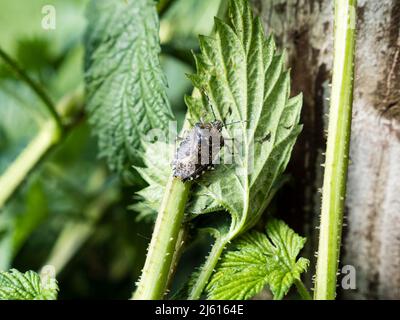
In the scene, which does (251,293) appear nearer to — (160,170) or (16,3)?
(160,170)

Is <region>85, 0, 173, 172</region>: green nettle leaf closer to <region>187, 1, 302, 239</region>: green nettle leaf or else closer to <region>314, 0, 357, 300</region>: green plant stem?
<region>187, 1, 302, 239</region>: green nettle leaf

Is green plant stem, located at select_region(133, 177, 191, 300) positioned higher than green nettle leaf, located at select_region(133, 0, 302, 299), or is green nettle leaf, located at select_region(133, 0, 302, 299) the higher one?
green nettle leaf, located at select_region(133, 0, 302, 299)

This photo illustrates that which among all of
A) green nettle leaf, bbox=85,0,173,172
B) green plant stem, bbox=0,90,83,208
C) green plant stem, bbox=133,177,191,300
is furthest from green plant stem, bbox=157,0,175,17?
→ green plant stem, bbox=133,177,191,300

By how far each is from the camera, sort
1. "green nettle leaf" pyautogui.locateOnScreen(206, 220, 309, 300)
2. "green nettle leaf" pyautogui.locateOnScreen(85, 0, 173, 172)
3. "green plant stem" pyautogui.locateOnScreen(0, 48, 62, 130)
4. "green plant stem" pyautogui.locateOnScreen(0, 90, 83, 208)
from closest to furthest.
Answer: "green nettle leaf" pyautogui.locateOnScreen(206, 220, 309, 300), "green nettle leaf" pyautogui.locateOnScreen(85, 0, 173, 172), "green plant stem" pyautogui.locateOnScreen(0, 48, 62, 130), "green plant stem" pyautogui.locateOnScreen(0, 90, 83, 208)

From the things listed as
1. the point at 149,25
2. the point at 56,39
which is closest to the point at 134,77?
the point at 149,25

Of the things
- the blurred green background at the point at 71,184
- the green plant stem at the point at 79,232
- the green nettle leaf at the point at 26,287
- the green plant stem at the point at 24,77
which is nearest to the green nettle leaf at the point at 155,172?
the green nettle leaf at the point at 26,287

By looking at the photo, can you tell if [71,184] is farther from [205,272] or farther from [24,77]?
[205,272]
